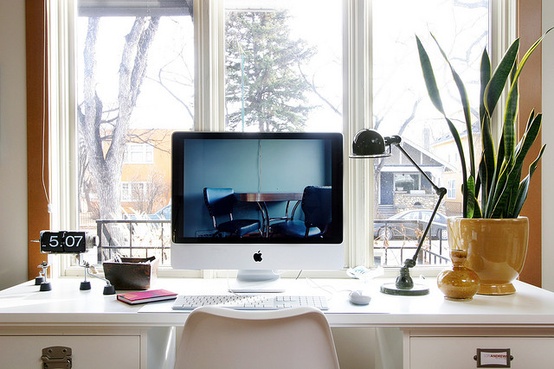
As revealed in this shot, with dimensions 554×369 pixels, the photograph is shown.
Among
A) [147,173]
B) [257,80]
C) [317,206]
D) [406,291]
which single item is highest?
[257,80]

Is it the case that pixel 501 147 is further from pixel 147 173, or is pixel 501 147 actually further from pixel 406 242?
pixel 147 173

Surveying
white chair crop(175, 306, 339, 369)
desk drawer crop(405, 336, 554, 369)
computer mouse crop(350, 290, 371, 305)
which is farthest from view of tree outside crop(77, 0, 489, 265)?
white chair crop(175, 306, 339, 369)

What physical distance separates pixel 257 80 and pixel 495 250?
49.2 inches

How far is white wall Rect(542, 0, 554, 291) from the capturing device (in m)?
1.96

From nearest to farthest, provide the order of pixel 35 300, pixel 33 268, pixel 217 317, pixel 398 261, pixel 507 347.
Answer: pixel 217 317
pixel 507 347
pixel 35 300
pixel 33 268
pixel 398 261

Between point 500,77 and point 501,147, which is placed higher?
point 500,77

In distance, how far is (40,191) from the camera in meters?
1.98

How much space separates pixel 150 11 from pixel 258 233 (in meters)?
1.21

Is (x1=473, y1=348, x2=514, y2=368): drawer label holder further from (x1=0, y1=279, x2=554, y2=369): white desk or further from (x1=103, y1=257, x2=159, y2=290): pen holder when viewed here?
(x1=103, y1=257, x2=159, y2=290): pen holder

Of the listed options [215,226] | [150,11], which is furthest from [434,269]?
[150,11]

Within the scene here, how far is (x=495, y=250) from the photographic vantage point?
1.58 metres

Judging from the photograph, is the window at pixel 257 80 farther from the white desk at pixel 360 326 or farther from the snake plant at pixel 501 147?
the white desk at pixel 360 326

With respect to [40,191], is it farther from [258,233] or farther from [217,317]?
[217,317]

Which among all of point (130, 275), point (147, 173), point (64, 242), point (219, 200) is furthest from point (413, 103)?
point (64, 242)
